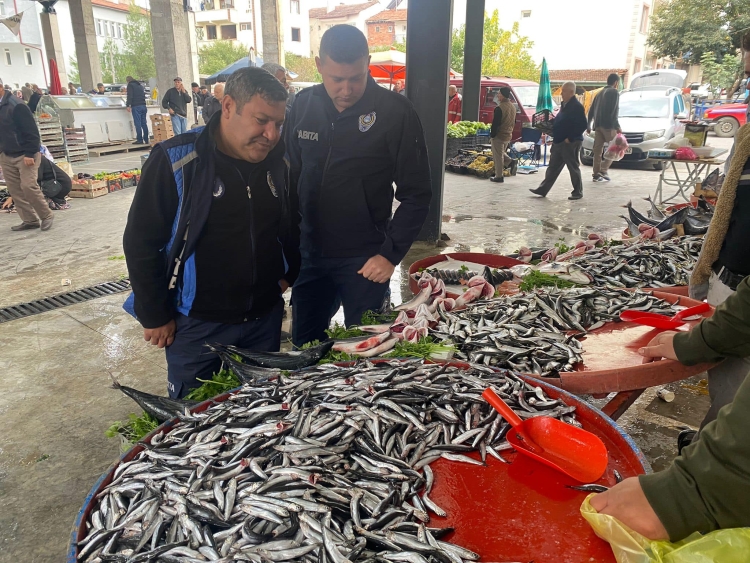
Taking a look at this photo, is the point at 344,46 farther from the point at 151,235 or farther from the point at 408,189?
the point at 151,235

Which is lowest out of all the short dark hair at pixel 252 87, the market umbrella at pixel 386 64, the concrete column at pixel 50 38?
the short dark hair at pixel 252 87

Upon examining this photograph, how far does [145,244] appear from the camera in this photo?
2.91 metres

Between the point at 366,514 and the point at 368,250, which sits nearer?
the point at 366,514

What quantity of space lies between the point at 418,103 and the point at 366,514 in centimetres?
834

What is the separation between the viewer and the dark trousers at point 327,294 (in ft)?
13.5

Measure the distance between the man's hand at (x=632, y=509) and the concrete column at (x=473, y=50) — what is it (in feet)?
56.1

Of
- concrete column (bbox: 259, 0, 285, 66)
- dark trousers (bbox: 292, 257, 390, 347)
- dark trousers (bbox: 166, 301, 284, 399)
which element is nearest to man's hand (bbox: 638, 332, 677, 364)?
dark trousers (bbox: 292, 257, 390, 347)

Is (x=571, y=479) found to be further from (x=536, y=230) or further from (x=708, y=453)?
(x=536, y=230)

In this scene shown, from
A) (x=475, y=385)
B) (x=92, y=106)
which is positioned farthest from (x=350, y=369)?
(x=92, y=106)

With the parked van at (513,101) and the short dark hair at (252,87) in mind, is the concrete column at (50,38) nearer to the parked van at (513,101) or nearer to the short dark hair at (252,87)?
the parked van at (513,101)

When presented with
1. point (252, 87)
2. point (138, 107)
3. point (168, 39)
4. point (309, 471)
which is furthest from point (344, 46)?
point (168, 39)

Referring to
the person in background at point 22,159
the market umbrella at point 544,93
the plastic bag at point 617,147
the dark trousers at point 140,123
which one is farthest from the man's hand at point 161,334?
the dark trousers at point 140,123

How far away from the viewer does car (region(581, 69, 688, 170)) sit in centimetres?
1773

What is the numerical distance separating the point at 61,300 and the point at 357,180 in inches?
205
